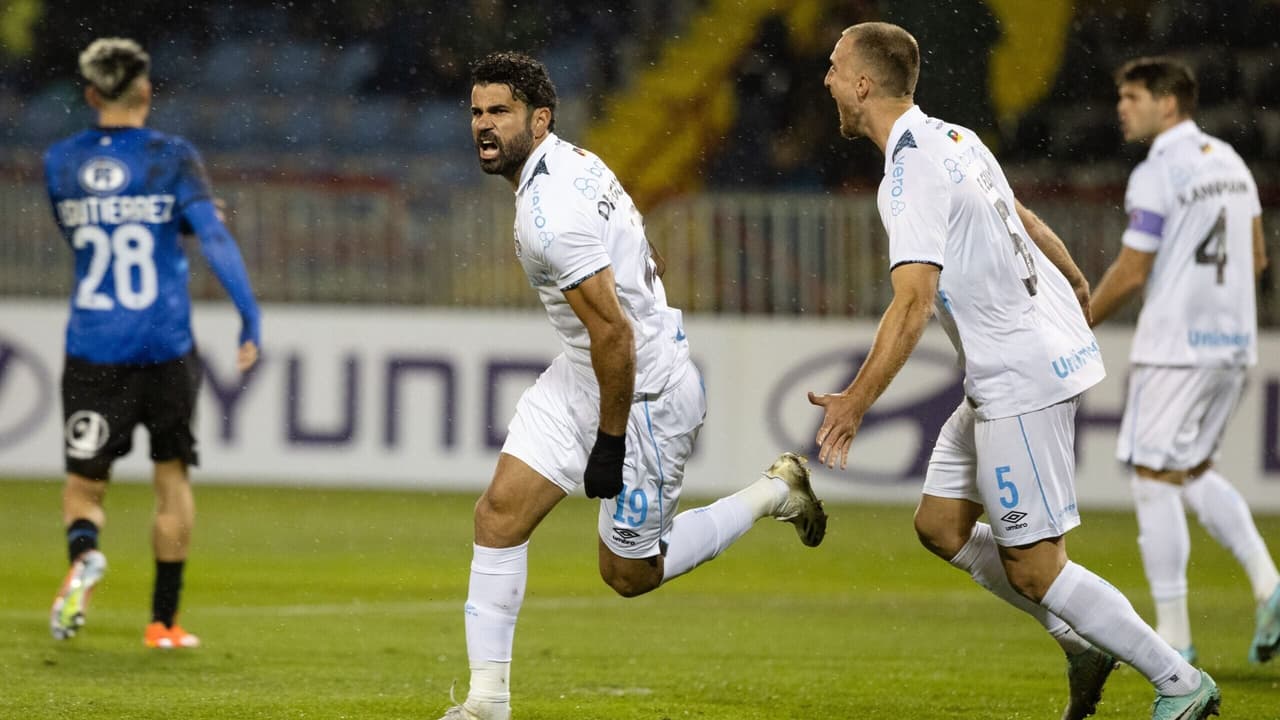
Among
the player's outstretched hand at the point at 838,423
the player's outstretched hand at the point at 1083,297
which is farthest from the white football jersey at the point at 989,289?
the player's outstretched hand at the point at 838,423

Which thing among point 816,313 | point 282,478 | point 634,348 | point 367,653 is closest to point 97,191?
point 367,653

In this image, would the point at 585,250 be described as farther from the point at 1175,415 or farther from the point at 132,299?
the point at 1175,415

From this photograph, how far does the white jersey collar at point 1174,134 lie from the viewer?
7.17 metres

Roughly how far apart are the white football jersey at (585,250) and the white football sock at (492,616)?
0.58 meters

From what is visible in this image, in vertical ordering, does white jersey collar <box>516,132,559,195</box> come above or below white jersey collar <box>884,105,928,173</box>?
below

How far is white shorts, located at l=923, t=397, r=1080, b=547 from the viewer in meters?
4.82

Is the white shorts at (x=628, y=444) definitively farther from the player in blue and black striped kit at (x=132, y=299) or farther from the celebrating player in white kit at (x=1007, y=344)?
the player in blue and black striped kit at (x=132, y=299)

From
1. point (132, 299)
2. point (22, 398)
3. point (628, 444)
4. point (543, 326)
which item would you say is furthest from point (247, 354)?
point (22, 398)

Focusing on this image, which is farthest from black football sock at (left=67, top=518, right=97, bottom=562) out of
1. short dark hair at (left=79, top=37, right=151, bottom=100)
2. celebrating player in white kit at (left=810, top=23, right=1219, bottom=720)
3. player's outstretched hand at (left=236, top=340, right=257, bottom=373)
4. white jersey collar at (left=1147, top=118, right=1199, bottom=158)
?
white jersey collar at (left=1147, top=118, right=1199, bottom=158)

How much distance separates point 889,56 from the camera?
4930mm

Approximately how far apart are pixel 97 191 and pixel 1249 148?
10147mm

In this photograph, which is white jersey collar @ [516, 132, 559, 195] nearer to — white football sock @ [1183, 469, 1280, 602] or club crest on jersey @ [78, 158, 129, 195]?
club crest on jersey @ [78, 158, 129, 195]

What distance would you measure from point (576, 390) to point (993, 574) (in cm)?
135

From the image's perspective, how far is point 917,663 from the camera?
22.0ft
